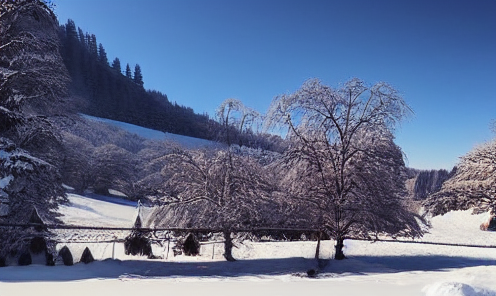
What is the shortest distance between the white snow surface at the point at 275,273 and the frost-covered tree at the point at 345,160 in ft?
4.19

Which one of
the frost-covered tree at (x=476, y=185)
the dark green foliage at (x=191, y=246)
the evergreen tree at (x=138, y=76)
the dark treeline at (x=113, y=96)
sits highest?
the evergreen tree at (x=138, y=76)

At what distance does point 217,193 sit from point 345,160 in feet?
13.5

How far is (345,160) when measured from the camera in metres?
10.2

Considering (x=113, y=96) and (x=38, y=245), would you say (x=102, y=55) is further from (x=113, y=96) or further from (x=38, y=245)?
(x=38, y=245)

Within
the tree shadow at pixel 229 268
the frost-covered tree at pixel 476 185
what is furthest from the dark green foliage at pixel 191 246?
the frost-covered tree at pixel 476 185

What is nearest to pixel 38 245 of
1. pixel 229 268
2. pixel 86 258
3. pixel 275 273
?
pixel 86 258

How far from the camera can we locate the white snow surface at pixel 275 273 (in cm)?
512

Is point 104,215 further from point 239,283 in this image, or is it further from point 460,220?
point 460,220

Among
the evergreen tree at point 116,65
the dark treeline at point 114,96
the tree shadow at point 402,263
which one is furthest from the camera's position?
the evergreen tree at point 116,65

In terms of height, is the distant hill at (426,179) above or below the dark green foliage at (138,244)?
above

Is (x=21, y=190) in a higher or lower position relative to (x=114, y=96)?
lower

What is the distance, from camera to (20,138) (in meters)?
8.87

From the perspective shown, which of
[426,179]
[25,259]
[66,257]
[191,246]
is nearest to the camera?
[25,259]

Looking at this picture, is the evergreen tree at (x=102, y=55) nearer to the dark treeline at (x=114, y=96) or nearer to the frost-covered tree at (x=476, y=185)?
the dark treeline at (x=114, y=96)
